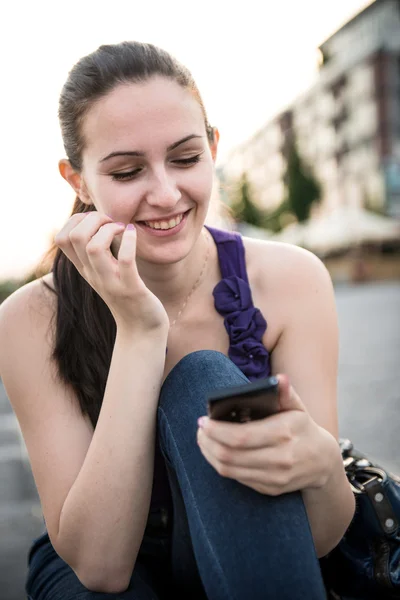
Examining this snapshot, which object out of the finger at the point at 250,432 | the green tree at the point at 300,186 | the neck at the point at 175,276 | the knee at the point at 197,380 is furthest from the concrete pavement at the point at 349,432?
the green tree at the point at 300,186

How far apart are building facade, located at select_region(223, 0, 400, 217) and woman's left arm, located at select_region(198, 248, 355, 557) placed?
37733mm

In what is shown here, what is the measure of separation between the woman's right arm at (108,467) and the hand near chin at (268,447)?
0.33 m

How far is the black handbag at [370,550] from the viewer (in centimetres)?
161

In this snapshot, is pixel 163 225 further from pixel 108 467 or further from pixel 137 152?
pixel 108 467

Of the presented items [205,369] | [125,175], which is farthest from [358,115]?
[205,369]

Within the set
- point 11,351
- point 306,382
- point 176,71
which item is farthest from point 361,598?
point 176,71

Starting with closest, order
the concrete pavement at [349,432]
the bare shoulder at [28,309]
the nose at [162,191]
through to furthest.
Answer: the nose at [162,191] < the bare shoulder at [28,309] < the concrete pavement at [349,432]

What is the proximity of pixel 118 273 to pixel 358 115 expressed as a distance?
51.6 m

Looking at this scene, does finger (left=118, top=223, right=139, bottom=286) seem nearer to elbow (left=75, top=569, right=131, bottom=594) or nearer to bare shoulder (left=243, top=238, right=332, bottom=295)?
bare shoulder (left=243, top=238, right=332, bottom=295)

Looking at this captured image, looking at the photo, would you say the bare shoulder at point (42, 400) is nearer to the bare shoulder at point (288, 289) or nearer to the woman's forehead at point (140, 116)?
the woman's forehead at point (140, 116)

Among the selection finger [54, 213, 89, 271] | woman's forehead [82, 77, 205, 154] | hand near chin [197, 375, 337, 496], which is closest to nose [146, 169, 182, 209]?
woman's forehead [82, 77, 205, 154]

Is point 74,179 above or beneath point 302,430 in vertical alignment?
above

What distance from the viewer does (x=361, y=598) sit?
1.64 metres

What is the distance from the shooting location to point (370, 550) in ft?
5.45
